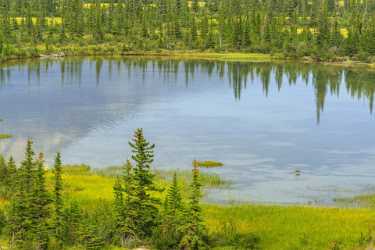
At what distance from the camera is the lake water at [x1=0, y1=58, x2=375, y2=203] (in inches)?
2813

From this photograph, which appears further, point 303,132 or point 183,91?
point 183,91

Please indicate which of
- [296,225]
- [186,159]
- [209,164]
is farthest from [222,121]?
[296,225]

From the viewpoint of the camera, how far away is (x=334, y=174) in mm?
71375

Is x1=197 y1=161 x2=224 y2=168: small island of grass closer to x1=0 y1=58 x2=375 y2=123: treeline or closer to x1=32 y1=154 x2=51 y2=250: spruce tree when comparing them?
x1=32 y1=154 x2=51 y2=250: spruce tree

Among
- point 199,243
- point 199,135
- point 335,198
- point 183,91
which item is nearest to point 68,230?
point 199,243

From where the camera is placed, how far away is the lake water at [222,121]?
2813 inches

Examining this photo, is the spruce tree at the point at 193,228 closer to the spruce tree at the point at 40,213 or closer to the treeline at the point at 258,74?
the spruce tree at the point at 40,213

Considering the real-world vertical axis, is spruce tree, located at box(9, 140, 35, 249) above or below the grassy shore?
above

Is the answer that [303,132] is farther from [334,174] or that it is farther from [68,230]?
[68,230]

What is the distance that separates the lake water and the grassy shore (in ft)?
26.0

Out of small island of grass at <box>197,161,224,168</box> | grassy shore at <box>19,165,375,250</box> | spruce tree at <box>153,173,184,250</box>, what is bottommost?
small island of grass at <box>197,161,224,168</box>

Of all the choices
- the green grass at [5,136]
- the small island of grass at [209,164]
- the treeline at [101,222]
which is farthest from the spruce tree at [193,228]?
the green grass at [5,136]

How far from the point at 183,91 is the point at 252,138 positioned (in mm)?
55026

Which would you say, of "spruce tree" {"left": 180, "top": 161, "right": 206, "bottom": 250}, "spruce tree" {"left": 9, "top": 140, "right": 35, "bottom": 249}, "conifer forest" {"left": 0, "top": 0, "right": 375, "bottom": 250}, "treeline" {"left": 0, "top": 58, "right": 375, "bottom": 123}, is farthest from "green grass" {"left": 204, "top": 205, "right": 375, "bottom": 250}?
"treeline" {"left": 0, "top": 58, "right": 375, "bottom": 123}
